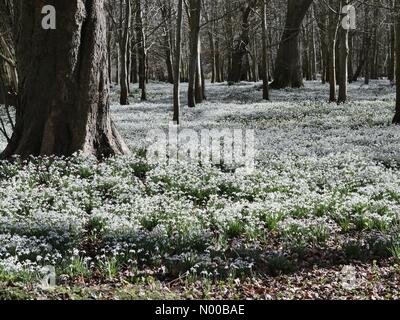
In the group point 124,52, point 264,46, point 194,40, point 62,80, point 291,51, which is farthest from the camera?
point 291,51

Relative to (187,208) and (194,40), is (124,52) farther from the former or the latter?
(187,208)

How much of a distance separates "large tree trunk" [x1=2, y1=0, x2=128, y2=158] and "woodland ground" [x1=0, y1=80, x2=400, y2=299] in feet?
2.22

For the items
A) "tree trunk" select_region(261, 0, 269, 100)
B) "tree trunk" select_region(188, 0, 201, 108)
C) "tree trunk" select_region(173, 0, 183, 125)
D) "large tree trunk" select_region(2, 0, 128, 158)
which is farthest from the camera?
"tree trunk" select_region(261, 0, 269, 100)

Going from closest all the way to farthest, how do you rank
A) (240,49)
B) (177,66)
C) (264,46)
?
(177,66), (264,46), (240,49)

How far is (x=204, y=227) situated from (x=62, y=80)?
529cm

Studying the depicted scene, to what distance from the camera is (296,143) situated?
16000 millimetres

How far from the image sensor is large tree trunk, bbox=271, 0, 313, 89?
32.8m

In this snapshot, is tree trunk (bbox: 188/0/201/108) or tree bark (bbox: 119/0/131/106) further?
tree bark (bbox: 119/0/131/106)

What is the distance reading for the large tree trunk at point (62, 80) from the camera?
1092 cm

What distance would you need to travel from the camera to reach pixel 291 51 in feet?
111

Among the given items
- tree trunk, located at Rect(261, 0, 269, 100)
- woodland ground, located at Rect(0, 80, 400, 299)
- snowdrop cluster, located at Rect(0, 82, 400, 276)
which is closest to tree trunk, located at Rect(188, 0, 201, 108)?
tree trunk, located at Rect(261, 0, 269, 100)
